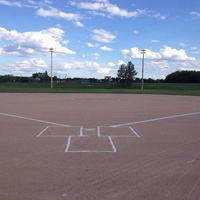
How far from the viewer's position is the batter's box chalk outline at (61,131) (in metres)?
11.0

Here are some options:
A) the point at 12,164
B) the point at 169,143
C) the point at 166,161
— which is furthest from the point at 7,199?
the point at 169,143

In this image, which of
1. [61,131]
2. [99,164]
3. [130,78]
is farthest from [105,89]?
[99,164]

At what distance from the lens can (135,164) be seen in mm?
7066

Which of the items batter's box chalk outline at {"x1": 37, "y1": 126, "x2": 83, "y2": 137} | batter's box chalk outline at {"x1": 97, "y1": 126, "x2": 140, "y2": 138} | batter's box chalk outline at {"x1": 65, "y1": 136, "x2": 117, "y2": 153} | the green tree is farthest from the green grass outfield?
batter's box chalk outline at {"x1": 65, "y1": 136, "x2": 117, "y2": 153}

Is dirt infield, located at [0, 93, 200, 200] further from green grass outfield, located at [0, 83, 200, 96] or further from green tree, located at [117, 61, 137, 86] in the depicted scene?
green tree, located at [117, 61, 137, 86]

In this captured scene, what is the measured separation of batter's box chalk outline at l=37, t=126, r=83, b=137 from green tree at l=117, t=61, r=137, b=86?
90.1 meters

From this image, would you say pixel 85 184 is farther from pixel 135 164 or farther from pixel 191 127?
pixel 191 127

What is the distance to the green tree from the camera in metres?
103

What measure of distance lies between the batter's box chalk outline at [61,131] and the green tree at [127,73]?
90.1m

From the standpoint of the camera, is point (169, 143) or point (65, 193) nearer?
point (65, 193)

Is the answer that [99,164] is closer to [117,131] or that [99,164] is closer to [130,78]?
[117,131]

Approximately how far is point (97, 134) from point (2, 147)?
3430mm

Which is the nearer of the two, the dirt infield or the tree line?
the dirt infield

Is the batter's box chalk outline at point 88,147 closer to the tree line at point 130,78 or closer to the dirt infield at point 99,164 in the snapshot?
the dirt infield at point 99,164
